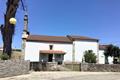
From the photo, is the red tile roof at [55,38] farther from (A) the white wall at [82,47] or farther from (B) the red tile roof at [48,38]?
(A) the white wall at [82,47]

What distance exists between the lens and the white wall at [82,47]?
6450 cm

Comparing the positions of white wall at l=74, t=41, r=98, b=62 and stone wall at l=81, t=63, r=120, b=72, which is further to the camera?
white wall at l=74, t=41, r=98, b=62

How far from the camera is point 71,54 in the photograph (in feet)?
212

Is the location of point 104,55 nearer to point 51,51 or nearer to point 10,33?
point 51,51

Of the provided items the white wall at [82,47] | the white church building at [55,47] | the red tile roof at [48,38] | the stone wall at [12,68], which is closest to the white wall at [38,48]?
the white church building at [55,47]

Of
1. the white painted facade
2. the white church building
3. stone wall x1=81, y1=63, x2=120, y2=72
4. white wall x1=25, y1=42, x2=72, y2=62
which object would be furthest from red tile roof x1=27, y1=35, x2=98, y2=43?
stone wall x1=81, y1=63, x2=120, y2=72

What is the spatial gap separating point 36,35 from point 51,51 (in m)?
7.42

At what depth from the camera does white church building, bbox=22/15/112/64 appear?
6212 cm

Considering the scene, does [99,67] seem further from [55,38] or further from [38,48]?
[55,38]

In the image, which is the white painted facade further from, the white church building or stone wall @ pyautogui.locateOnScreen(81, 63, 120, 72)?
stone wall @ pyautogui.locateOnScreen(81, 63, 120, 72)

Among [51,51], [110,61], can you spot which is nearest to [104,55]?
[110,61]

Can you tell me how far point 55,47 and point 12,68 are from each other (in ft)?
123

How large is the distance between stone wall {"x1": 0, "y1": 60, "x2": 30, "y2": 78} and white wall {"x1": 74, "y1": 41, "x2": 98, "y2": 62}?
3380 centimetres

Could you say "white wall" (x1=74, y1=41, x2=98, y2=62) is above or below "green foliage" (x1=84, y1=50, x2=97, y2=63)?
above
